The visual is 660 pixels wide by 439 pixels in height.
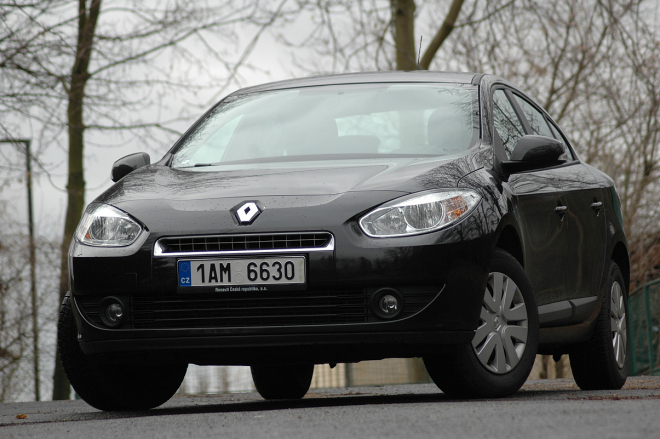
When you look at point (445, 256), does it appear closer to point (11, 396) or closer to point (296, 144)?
point (296, 144)

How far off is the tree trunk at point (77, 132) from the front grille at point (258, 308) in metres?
9.29

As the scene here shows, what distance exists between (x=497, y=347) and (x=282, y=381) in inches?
101

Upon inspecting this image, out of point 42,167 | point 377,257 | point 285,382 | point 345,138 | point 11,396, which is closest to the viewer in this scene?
point 377,257

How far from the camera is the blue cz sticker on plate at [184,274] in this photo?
4.67 metres

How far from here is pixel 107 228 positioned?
4.95 metres

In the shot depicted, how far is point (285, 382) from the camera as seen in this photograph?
7.25 m

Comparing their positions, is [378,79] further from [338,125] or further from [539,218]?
[539,218]

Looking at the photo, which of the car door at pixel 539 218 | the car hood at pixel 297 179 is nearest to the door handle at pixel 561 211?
the car door at pixel 539 218

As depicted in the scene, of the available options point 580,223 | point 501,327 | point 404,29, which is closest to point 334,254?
point 501,327

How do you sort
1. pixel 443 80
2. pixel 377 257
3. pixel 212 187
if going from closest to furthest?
pixel 377 257 → pixel 212 187 → pixel 443 80

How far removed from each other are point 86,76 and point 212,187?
380 inches

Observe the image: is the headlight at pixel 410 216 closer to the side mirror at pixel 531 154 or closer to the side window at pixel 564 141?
the side mirror at pixel 531 154

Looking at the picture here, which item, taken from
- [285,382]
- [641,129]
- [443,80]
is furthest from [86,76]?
[641,129]

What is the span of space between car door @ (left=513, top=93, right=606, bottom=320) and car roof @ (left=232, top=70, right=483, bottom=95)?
0.55 meters
